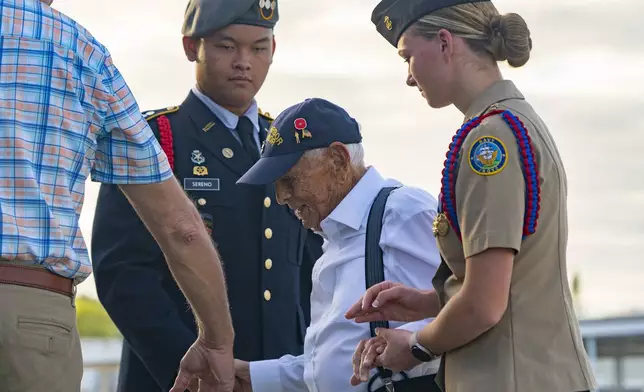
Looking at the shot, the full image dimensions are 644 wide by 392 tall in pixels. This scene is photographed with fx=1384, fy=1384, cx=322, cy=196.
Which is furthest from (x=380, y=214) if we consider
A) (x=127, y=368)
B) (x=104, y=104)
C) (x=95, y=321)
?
(x=95, y=321)

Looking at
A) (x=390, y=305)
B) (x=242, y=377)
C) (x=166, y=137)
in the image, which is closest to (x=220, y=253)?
(x=166, y=137)

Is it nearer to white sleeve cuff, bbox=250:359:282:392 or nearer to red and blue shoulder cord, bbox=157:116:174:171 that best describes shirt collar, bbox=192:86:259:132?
red and blue shoulder cord, bbox=157:116:174:171

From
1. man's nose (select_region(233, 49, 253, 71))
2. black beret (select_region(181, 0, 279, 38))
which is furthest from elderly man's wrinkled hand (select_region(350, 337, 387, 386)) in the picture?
black beret (select_region(181, 0, 279, 38))

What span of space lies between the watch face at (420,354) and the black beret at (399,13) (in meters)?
0.87

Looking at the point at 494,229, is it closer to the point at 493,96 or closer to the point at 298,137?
the point at 493,96

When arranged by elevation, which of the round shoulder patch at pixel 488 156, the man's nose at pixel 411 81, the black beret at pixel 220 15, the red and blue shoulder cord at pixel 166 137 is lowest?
the round shoulder patch at pixel 488 156

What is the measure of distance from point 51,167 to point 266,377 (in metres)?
1.31

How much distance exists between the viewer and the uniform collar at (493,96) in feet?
11.9

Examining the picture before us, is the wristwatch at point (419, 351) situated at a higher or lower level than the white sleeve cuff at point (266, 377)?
higher

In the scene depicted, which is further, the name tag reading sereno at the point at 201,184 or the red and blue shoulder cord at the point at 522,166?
the name tag reading sereno at the point at 201,184

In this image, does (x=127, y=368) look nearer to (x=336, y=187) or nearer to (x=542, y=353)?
(x=336, y=187)

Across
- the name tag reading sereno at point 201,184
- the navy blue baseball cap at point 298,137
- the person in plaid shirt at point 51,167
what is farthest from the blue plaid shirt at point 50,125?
the name tag reading sereno at point 201,184

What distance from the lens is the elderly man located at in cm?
426

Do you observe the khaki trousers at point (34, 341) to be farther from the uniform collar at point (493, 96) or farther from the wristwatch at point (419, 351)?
the uniform collar at point (493, 96)
